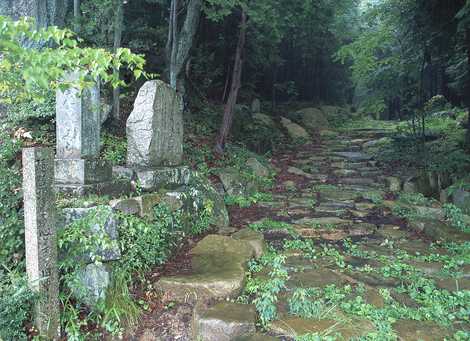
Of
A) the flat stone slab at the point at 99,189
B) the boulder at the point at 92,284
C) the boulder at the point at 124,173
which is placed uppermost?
the boulder at the point at 124,173

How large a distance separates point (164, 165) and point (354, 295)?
9.26 ft

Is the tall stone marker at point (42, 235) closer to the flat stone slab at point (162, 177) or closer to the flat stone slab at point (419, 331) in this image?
the flat stone slab at point (162, 177)

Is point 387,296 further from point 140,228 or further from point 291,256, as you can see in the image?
point 140,228

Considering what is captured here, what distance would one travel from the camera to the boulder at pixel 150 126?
457cm

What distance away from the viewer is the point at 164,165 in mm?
4883

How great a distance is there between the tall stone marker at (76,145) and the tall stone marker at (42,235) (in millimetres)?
849

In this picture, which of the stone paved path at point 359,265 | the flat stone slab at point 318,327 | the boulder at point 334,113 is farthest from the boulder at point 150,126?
the boulder at point 334,113

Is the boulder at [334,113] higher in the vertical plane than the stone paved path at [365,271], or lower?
higher

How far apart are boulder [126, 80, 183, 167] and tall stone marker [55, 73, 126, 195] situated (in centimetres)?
66

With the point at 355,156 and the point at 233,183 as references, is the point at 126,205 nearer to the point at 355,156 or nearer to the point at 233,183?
the point at 233,183

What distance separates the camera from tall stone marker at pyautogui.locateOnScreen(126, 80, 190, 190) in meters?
4.55

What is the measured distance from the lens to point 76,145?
154 inches

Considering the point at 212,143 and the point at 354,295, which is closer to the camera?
the point at 354,295

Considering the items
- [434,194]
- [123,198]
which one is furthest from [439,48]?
[123,198]
